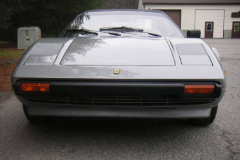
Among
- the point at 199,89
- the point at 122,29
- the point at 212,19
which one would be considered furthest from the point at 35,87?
the point at 212,19

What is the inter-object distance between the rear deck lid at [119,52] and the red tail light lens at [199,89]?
0.86 ft

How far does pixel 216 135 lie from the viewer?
2475mm

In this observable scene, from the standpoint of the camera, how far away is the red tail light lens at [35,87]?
2.10 meters

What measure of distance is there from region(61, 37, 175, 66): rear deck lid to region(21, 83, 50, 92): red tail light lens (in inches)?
10.0

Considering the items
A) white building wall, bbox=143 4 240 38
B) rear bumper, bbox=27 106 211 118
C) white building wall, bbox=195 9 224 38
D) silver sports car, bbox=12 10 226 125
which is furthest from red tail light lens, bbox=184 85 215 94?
white building wall, bbox=195 9 224 38

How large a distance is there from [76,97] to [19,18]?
46.2 ft

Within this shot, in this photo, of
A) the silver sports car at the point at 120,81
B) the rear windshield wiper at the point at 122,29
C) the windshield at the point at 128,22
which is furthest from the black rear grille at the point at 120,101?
the rear windshield wiper at the point at 122,29

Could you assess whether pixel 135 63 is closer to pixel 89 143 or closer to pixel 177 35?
pixel 89 143

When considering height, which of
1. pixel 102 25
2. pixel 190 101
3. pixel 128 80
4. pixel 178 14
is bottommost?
pixel 178 14

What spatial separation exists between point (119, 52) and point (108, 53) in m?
0.09

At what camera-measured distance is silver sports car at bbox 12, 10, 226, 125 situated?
207 centimetres

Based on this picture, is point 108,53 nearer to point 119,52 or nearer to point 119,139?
point 119,52

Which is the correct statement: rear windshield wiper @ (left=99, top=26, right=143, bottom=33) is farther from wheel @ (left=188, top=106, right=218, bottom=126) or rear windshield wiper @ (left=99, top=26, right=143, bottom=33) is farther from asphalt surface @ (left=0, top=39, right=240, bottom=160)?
wheel @ (left=188, top=106, right=218, bottom=126)

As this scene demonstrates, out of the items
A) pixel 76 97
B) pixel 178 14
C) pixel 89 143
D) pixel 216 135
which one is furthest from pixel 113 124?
pixel 178 14
